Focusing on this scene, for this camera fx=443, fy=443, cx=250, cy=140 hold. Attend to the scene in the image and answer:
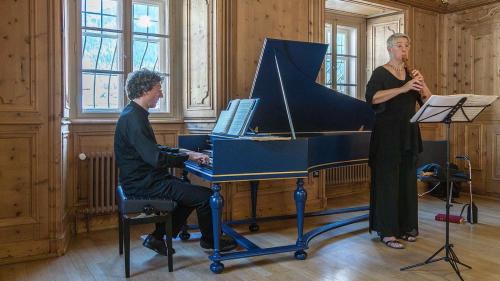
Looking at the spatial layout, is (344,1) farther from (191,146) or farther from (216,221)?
(216,221)

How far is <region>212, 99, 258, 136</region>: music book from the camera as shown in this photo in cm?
317

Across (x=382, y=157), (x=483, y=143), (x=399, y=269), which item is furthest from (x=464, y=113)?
(x=483, y=143)

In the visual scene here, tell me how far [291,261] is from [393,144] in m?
1.22

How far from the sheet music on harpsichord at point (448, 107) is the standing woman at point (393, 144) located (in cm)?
46

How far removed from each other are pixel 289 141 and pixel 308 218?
1.68 meters

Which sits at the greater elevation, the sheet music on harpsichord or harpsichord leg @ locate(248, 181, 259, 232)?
the sheet music on harpsichord

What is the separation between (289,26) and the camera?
4539mm

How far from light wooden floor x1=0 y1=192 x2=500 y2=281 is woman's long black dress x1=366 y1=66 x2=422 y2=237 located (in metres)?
0.26

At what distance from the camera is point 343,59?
247 inches

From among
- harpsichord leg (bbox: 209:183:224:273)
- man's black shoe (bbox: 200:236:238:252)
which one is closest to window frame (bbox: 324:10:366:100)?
man's black shoe (bbox: 200:236:238:252)

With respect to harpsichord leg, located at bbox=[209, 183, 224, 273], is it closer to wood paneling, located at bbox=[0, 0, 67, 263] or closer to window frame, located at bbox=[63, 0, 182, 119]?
wood paneling, located at bbox=[0, 0, 67, 263]

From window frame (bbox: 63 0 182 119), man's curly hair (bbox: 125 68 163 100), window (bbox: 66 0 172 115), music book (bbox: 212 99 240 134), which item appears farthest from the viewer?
window (bbox: 66 0 172 115)

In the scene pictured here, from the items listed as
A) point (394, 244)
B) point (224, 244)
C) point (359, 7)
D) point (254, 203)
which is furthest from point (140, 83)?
point (359, 7)

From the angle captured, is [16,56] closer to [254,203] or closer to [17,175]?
[17,175]
